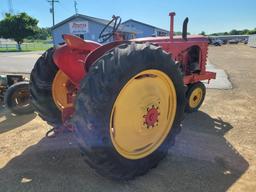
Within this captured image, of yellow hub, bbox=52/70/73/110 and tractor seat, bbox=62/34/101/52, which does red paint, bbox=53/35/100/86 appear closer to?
tractor seat, bbox=62/34/101/52

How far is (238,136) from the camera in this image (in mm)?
3709

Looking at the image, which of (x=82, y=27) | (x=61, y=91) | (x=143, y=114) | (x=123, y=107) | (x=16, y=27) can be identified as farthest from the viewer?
(x=16, y=27)

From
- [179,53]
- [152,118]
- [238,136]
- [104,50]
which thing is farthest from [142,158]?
[179,53]

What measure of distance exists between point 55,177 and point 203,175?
165cm

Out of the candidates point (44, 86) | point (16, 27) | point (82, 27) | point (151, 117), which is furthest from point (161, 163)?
point (16, 27)

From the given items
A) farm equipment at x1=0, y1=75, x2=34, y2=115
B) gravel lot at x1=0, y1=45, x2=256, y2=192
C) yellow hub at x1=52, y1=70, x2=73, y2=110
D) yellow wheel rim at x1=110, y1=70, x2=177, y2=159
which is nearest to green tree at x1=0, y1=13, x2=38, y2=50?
farm equipment at x1=0, y1=75, x2=34, y2=115

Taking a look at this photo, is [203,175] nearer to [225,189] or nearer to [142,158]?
[225,189]

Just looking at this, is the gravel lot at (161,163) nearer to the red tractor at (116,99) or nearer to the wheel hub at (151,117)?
the red tractor at (116,99)

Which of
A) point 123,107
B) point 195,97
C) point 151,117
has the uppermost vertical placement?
point 123,107

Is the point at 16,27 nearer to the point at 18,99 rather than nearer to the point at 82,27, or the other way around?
the point at 82,27

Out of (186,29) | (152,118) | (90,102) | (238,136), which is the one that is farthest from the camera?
(186,29)

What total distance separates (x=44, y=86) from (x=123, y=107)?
1524 mm

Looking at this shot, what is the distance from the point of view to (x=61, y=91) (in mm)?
3533

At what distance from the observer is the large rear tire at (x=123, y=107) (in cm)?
202
